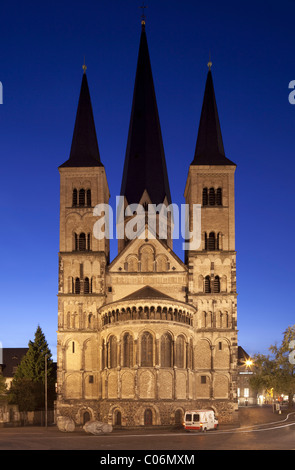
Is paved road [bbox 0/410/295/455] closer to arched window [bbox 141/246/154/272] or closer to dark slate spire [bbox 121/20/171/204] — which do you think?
arched window [bbox 141/246/154/272]

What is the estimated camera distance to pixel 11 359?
107 meters

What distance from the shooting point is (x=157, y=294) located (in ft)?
210

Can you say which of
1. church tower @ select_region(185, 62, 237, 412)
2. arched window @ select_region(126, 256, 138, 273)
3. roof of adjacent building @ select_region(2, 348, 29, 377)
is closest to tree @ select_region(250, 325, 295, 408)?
church tower @ select_region(185, 62, 237, 412)

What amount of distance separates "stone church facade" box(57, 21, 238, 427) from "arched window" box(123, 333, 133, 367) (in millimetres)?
99

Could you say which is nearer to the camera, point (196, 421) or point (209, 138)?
point (196, 421)

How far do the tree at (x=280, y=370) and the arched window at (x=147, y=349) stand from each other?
21942mm

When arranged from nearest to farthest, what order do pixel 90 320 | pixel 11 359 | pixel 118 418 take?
pixel 118 418 → pixel 90 320 → pixel 11 359

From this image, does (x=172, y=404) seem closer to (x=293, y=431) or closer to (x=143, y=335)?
(x=143, y=335)

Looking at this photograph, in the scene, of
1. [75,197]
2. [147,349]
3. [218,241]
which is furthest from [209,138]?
[147,349]

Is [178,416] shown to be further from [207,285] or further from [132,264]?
[132,264]

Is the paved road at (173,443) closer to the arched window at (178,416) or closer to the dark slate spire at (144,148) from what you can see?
the arched window at (178,416)

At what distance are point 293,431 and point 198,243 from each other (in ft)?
85.6

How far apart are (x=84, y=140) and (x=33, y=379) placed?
106 ft
